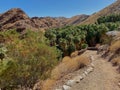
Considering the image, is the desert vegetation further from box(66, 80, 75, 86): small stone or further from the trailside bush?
box(66, 80, 75, 86): small stone

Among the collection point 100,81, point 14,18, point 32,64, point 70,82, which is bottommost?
point 100,81

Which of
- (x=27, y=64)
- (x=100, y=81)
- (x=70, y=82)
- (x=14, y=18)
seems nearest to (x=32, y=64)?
(x=27, y=64)

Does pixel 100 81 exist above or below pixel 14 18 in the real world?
below

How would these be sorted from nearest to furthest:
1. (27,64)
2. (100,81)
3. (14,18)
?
(100,81) < (27,64) < (14,18)

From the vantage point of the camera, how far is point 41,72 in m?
20.8

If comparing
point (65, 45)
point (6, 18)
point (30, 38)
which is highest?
point (6, 18)

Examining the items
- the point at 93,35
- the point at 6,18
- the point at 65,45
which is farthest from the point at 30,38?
the point at 6,18

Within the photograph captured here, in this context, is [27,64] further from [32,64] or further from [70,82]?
[70,82]

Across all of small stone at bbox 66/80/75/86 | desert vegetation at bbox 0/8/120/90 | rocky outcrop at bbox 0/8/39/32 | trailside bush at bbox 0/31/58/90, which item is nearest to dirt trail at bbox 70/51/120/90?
small stone at bbox 66/80/75/86

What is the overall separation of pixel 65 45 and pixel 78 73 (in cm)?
3711

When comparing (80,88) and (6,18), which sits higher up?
(6,18)

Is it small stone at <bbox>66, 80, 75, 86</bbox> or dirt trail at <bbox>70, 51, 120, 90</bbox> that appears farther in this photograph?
small stone at <bbox>66, 80, 75, 86</bbox>

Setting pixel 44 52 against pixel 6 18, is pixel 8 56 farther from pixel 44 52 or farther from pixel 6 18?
pixel 6 18

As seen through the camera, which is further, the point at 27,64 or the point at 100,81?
the point at 27,64
